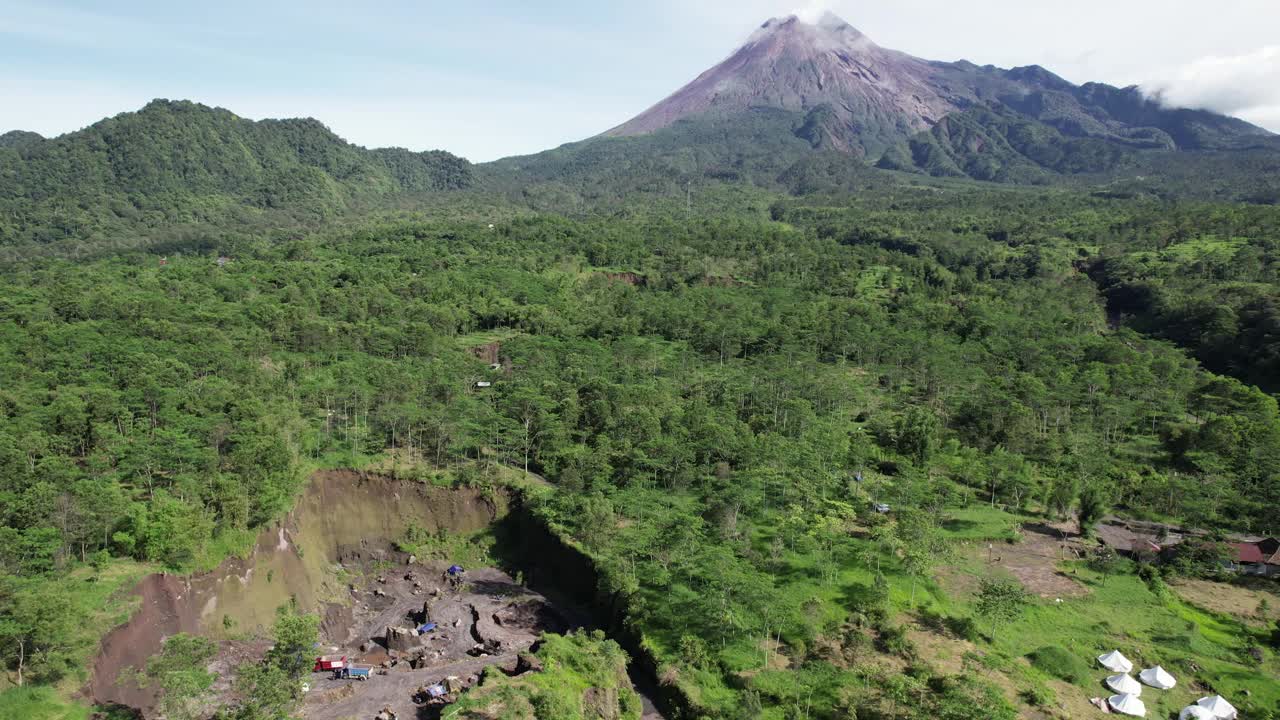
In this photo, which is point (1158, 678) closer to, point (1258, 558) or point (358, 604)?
point (1258, 558)

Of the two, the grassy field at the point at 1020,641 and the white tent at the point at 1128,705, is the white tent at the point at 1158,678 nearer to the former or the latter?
the grassy field at the point at 1020,641

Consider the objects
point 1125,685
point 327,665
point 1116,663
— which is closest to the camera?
point 1125,685

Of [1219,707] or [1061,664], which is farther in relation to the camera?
[1061,664]

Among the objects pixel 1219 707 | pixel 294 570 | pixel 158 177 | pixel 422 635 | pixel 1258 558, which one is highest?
pixel 158 177

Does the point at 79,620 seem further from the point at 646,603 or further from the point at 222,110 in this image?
the point at 222,110

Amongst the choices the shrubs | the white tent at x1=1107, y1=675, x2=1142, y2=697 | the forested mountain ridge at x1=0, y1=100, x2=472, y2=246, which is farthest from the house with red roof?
the forested mountain ridge at x1=0, y1=100, x2=472, y2=246

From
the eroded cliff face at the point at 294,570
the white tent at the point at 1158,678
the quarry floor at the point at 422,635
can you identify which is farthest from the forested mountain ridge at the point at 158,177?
the white tent at the point at 1158,678

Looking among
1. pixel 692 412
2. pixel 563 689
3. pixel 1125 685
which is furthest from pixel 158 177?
pixel 1125 685

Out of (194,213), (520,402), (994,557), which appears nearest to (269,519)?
(520,402)
